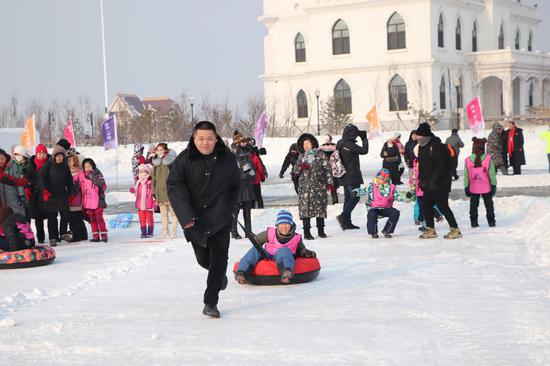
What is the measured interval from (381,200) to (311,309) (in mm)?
5761

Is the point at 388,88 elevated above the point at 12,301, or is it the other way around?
the point at 388,88

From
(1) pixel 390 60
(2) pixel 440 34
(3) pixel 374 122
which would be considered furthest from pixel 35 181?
(2) pixel 440 34

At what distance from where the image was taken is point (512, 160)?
92.1ft

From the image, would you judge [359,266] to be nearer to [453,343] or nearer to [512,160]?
[453,343]

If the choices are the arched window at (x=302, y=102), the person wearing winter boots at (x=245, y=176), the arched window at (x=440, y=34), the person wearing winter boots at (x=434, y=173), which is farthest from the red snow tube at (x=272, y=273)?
the arched window at (x=302, y=102)

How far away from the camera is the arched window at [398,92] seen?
182 ft

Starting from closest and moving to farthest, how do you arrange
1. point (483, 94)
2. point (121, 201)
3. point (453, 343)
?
point (453, 343) → point (121, 201) → point (483, 94)

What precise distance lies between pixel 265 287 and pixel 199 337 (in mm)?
2681

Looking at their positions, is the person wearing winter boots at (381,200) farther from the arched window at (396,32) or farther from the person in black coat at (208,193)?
the arched window at (396,32)

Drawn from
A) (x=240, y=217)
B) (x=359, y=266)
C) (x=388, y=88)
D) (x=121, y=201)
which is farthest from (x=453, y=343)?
(x=388, y=88)

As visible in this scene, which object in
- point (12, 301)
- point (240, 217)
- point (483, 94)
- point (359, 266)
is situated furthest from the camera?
point (483, 94)

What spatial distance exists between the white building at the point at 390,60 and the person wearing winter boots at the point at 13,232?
4346 centimetres

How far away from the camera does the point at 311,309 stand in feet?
28.2

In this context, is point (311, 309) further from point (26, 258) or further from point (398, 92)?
point (398, 92)
